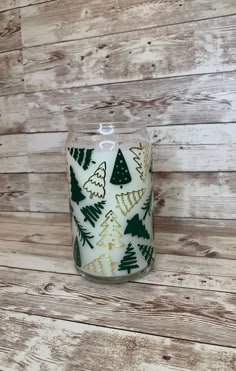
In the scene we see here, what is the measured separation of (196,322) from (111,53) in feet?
2.20

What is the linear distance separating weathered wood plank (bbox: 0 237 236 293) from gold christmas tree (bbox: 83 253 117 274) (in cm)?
6

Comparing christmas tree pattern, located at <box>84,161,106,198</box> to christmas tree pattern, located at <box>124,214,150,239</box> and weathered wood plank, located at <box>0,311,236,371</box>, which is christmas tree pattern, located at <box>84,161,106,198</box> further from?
weathered wood plank, located at <box>0,311,236,371</box>

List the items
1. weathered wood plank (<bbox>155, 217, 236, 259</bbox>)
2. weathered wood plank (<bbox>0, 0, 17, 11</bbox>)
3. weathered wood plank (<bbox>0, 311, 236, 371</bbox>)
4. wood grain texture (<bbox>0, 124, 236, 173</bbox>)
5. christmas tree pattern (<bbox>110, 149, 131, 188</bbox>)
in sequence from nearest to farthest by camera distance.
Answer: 1. weathered wood plank (<bbox>0, 311, 236, 371</bbox>)
2. christmas tree pattern (<bbox>110, 149, 131, 188</bbox>)
3. weathered wood plank (<bbox>155, 217, 236, 259</bbox>)
4. wood grain texture (<bbox>0, 124, 236, 173</bbox>)
5. weathered wood plank (<bbox>0, 0, 17, 11</bbox>)

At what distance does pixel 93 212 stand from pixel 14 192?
539 millimetres

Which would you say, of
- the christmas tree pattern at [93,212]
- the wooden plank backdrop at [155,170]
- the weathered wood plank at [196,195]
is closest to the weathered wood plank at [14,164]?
the wooden plank backdrop at [155,170]

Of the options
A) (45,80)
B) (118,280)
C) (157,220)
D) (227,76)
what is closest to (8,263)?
(118,280)

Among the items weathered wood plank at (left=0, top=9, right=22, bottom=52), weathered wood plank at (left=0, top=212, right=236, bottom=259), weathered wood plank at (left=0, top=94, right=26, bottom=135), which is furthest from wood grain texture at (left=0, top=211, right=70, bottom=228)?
weathered wood plank at (left=0, top=9, right=22, bottom=52)

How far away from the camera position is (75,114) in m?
0.98

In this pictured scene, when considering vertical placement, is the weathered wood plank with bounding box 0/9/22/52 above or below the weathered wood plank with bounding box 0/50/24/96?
above

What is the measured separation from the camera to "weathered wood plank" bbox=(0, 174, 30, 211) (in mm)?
1067

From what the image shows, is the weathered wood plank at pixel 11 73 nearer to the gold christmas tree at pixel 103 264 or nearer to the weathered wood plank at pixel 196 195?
the weathered wood plank at pixel 196 195

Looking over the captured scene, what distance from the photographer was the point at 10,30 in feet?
3.35

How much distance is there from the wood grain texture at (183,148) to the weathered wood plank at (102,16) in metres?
0.25

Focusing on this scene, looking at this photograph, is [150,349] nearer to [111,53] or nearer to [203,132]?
[203,132]
